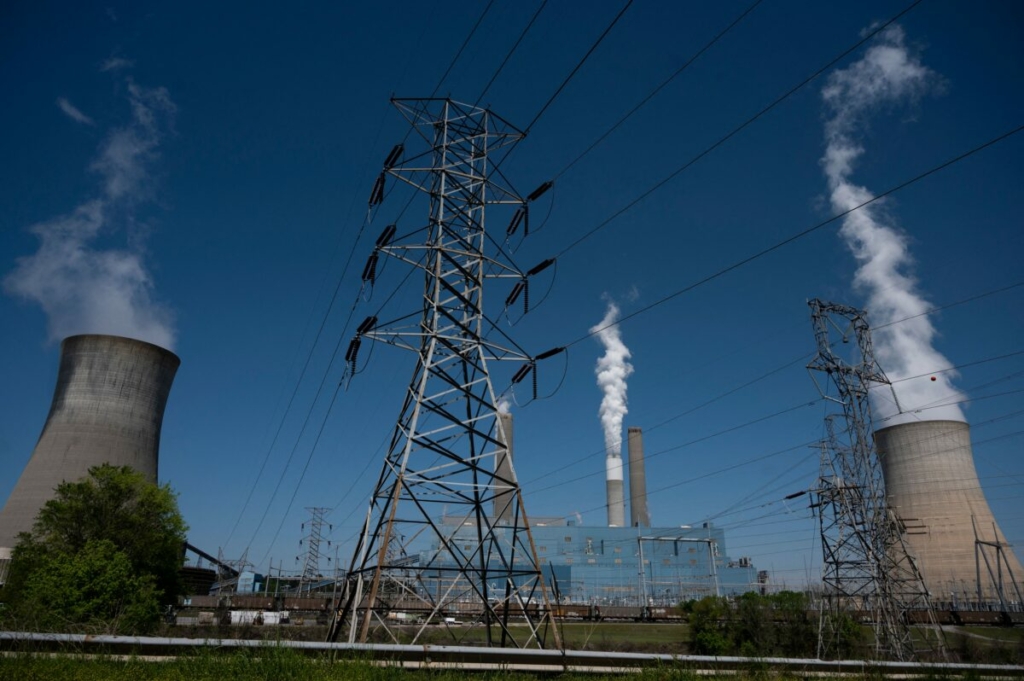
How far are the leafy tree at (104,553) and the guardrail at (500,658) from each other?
1237cm

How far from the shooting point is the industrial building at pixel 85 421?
3594 cm

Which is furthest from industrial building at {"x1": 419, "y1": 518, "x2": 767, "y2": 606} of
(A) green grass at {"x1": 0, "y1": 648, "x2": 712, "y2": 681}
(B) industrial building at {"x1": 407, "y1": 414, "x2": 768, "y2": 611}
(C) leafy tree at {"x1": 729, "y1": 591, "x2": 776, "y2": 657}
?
(A) green grass at {"x1": 0, "y1": 648, "x2": 712, "y2": 681}

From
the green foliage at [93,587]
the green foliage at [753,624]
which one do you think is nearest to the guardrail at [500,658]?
the green foliage at [93,587]

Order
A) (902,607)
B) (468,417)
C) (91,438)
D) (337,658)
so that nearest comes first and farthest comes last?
1. (337,658)
2. (468,417)
3. (902,607)
4. (91,438)

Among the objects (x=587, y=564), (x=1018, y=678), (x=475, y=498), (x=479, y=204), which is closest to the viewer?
(x=1018, y=678)

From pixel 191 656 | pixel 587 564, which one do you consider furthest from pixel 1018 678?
pixel 587 564

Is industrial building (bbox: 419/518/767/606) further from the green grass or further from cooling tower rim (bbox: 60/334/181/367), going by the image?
the green grass

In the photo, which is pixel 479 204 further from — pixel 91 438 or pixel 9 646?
pixel 91 438

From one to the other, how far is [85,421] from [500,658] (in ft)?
124

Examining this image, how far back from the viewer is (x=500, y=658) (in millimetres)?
7680

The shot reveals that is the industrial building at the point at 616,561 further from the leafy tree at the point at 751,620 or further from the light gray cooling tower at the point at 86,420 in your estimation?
the leafy tree at the point at 751,620

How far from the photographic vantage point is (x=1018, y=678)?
8703 millimetres

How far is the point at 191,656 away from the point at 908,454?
162 ft

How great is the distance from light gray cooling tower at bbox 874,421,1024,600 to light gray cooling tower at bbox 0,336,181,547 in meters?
50.7
